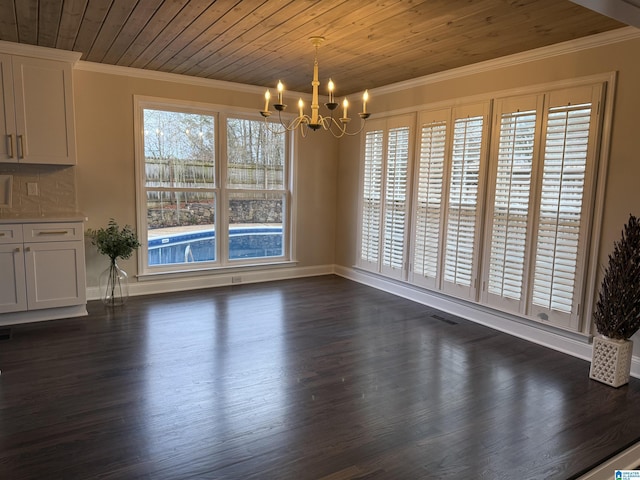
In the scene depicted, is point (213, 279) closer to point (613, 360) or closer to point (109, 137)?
point (109, 137)

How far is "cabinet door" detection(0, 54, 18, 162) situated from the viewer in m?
3.94

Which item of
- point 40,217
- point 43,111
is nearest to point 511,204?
point 40,217

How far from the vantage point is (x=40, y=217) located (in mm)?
4074

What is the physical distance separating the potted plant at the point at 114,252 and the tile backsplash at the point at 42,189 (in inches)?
16.2

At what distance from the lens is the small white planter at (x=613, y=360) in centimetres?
304

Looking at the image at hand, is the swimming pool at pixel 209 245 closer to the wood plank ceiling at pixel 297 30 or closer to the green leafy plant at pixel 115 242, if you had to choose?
the green leafy plant at pixel 115 242

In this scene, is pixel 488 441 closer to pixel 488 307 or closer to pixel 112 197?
pixel 488 307

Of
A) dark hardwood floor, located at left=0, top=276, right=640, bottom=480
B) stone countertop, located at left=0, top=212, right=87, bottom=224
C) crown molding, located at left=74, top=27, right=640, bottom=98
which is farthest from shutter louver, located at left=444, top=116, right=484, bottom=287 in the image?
stone countertop, located at left=0, top=212, right=87, bottom=224

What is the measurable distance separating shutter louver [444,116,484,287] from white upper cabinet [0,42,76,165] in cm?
379

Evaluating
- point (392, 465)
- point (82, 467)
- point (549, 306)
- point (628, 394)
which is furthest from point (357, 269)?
point (82, 467)

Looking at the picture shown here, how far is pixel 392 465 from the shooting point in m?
2.15

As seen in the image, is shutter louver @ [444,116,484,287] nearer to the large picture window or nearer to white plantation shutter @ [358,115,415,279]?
white plantation shutter @ [358,115,415,279]

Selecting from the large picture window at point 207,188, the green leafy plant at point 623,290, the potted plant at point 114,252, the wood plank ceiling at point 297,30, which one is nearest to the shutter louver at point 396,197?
the wood plank ceiling at point 297,30

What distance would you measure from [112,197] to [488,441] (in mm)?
4374
